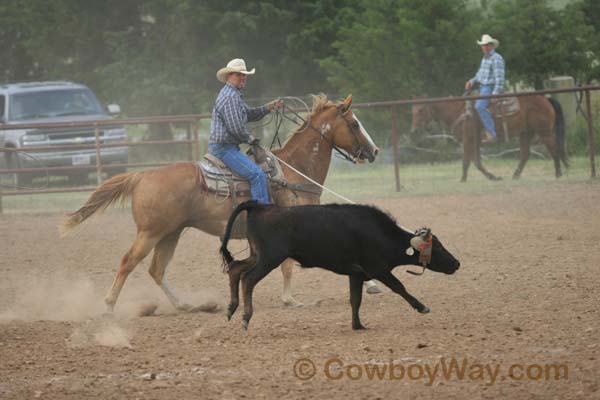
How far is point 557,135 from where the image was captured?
56.5ft

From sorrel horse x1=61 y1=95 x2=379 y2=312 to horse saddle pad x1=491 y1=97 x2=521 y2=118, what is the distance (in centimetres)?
823

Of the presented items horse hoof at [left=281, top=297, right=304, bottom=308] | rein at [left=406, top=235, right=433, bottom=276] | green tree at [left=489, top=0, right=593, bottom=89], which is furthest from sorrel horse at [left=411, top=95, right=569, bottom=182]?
rein at [left=406, top=235, right=433, bottom=276]

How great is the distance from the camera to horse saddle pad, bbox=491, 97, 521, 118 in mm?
17203

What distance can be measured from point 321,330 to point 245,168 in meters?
2.03

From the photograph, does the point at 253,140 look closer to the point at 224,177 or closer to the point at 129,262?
the point at 224,177

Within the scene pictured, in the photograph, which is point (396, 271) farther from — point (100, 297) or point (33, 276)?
point (33, 276)

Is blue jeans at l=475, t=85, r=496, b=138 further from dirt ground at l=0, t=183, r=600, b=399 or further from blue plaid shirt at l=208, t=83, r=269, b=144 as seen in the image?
blue plaid shirt at l=208, t=83, r=269, b=144

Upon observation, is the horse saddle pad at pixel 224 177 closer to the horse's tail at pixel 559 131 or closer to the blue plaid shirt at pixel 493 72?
the blue plaid shirt at pixel 493 72

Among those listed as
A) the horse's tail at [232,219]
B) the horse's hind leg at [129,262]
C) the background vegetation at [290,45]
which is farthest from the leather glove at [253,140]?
the background vegetation at [290,45]

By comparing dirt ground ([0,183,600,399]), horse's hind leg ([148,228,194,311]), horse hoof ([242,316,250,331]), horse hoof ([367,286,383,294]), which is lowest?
horse hoof ([367,286,383,294])

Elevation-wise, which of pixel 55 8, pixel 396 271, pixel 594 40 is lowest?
pixel 396 271

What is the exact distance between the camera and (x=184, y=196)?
8797mm

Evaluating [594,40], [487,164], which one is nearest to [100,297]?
[487,164]

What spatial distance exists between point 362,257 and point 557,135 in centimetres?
Result: 1064
